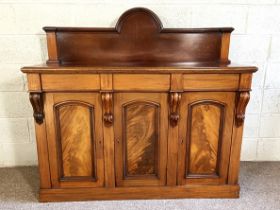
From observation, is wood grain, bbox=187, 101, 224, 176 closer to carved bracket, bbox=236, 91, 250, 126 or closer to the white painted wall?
carved bracket, bbox=236, 91, 250, 126

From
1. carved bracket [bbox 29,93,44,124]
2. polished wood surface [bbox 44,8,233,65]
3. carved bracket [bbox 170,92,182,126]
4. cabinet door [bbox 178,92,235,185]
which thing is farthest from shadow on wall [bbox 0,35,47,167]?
cabinet door [bbox 178,92,235,185]

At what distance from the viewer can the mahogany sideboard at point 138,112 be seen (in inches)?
58.6

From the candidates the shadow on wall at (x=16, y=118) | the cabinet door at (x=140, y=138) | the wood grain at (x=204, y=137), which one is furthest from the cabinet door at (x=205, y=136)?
the shadow on wall at (x=16, y=118)

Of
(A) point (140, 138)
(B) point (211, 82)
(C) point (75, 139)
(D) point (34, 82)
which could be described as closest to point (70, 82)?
(D) point (34, 82)

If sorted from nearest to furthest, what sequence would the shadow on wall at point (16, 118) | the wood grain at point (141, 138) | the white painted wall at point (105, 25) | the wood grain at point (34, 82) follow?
the wood grain at point (34, 82) → the wood grain at point (141, 138) → the white painted wall at point (105, 25) → the shadow on wall at point (16, 118)

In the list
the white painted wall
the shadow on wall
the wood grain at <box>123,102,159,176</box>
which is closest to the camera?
the wood grain at <box>123,102,159,176</box>

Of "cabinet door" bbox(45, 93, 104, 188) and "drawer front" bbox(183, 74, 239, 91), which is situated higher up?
"drawer front" bbox(183, 74, 239, 91)

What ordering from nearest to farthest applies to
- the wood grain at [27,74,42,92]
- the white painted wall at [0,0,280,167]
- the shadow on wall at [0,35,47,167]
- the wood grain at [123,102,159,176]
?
the wood grain at [27,74,42,92], the wood grain at [123,102,159,176], the white painted wall at [0,0,280,167], the shadow on wall at [0,35,47,167]

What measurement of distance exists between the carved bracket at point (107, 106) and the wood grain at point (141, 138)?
93mm

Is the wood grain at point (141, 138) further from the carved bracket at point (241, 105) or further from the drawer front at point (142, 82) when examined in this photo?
the carved bracket at point (241, 105)

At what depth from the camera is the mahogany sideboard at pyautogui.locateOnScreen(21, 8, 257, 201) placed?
58.6 inches

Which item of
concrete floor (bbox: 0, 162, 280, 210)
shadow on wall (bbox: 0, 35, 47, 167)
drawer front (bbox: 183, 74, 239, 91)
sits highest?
drawer front (bbox: 183, 74, 239, 91)

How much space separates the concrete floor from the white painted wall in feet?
1.03

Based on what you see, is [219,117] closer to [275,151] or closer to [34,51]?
[275,151]
